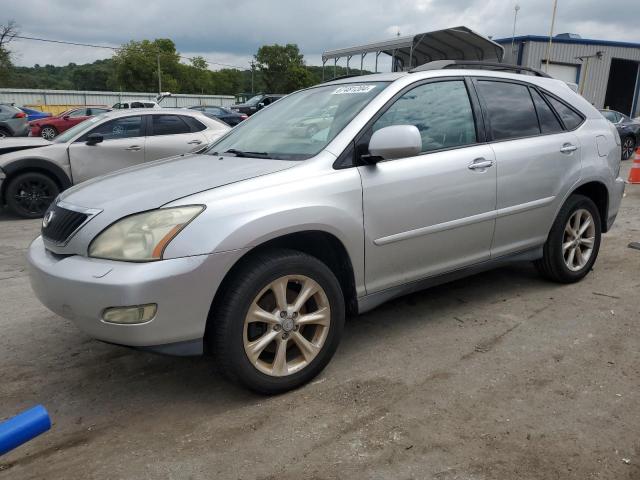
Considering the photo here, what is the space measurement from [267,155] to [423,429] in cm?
176

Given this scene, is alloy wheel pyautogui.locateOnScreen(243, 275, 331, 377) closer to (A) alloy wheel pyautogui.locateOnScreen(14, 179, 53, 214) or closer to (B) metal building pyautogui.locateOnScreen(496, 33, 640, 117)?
(A) alloy wheel pyautogui.locateOnScreen(14, 179, 53, 214)

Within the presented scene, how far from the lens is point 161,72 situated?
272ft

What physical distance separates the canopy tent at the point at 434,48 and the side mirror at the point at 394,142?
9599 mm

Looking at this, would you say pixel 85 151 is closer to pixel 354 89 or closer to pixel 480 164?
pixel 354 89

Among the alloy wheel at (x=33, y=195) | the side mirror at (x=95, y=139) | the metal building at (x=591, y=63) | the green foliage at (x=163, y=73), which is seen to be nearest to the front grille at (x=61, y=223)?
the side mirror at (x=95, y=139)

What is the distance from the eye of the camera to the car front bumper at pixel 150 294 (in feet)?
7.88

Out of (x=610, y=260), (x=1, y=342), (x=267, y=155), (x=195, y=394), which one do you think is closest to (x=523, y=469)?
(x=195, y=394)

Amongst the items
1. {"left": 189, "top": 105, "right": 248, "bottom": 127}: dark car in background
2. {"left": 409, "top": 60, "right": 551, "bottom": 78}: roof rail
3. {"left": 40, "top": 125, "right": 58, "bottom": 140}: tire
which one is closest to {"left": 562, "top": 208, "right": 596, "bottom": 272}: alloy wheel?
{"left": 409, "top": 60, "right": 551, "bottom": 78}: roof rail

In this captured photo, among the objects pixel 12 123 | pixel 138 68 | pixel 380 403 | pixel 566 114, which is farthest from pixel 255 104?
pixel 138 68

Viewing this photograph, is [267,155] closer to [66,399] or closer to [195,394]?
[195,394]

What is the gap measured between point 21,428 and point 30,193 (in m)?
7.36

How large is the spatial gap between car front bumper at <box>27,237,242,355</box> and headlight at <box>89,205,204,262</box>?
1.7 inches

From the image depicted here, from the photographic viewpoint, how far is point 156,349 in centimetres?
252

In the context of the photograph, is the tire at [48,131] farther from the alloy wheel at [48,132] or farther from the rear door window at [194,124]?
the rear door window at [194,124]
